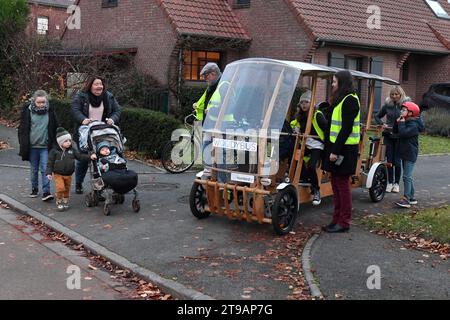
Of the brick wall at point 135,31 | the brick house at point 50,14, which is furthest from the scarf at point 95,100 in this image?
the brick house at point 50,14

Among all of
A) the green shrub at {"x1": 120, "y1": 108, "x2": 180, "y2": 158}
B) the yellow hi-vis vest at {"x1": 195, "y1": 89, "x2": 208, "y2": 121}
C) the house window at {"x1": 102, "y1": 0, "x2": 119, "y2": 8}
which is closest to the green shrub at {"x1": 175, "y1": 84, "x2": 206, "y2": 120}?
the green shrub at {"x1": 120, "y1": 108, "x2": 180, "y2": 158}

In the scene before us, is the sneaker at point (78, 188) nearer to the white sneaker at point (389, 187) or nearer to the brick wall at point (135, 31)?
the white sneaker at point (389, 187)

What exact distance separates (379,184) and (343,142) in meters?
2.71


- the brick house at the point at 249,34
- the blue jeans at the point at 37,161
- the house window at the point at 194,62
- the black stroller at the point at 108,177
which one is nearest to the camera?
the black stroller at the point at 108,177

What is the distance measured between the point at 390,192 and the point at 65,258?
6.48 meters

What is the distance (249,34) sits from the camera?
21891mm

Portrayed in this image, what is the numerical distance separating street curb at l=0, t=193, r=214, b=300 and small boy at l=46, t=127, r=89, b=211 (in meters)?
0.45

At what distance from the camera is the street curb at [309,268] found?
17.9 feet

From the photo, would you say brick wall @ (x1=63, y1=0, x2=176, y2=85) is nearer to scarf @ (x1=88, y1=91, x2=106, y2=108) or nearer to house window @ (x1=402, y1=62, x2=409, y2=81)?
scarf @ (x1=88, y1=91, x2=106, y2=108)

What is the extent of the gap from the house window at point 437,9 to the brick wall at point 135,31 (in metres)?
13.9

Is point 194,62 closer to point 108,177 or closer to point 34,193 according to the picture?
point 34,193

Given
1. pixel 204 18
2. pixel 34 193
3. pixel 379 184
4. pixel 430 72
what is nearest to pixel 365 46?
pixel 430 72

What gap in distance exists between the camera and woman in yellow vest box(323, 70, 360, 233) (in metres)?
7.41
